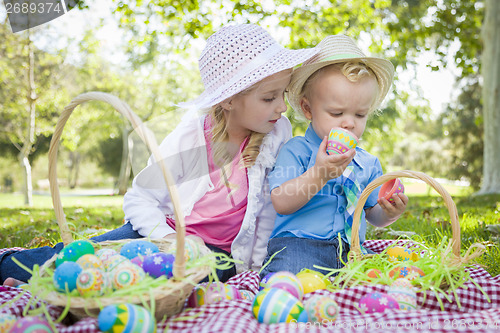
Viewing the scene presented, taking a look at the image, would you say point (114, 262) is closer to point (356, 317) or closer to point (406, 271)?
point (356, 317)

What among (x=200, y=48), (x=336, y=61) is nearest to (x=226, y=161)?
(x=336, y=61)

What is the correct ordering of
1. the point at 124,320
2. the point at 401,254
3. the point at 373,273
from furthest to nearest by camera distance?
the point at 401,254 < the point at 373,273 < the point at 124,320

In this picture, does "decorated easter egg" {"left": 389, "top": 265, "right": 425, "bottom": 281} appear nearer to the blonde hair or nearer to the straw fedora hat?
the blonde hair

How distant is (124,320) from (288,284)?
637mm

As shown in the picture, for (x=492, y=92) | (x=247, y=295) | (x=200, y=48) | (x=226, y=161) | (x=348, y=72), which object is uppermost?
(x=200, y=48)

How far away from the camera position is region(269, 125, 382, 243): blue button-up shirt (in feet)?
7.15

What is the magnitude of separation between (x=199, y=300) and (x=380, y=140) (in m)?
15.1

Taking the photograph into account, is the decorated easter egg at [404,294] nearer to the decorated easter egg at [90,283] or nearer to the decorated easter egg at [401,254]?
the decorated easter egg at [401,254]

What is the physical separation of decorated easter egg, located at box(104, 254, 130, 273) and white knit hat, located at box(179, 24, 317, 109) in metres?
0.91

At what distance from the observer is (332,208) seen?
2.24m

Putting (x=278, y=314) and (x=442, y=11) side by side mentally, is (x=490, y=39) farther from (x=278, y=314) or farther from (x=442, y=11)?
(x=278, y=314)

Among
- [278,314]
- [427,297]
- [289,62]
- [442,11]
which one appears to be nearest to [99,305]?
[278,314]

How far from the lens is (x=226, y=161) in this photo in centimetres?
246

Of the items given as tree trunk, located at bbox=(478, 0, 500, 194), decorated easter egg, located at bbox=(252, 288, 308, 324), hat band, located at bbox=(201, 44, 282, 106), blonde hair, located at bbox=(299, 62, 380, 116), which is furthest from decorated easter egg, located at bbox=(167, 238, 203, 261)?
tree trunk, located at bbox=(478, 0, 500, 194)
